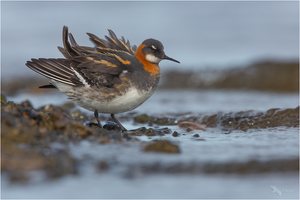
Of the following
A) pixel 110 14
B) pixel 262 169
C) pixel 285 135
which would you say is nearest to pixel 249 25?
pixel 110 14

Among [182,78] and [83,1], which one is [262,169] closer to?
[182,78]

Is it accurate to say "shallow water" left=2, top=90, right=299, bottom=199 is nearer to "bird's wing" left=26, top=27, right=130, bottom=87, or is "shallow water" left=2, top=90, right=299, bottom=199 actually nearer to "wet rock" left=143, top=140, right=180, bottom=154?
"wet rock" left=143, top=140, right=180, bottom=154

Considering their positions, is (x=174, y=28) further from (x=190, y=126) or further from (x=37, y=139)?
(x=37, y=139)

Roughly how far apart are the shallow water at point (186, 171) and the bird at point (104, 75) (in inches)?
48.0

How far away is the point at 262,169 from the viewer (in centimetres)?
830

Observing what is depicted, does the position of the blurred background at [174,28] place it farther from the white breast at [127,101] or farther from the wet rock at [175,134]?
the wet rock at [175,134]

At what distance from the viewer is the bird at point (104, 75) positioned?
37.1 ft

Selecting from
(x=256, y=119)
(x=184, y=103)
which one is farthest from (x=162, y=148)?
(x=184, y=103)

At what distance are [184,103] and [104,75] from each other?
4.70m

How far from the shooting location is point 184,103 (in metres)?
15.8

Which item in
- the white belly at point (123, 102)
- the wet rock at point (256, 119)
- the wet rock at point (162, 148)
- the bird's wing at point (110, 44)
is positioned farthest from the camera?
the bird's wing at point (110, 44)
